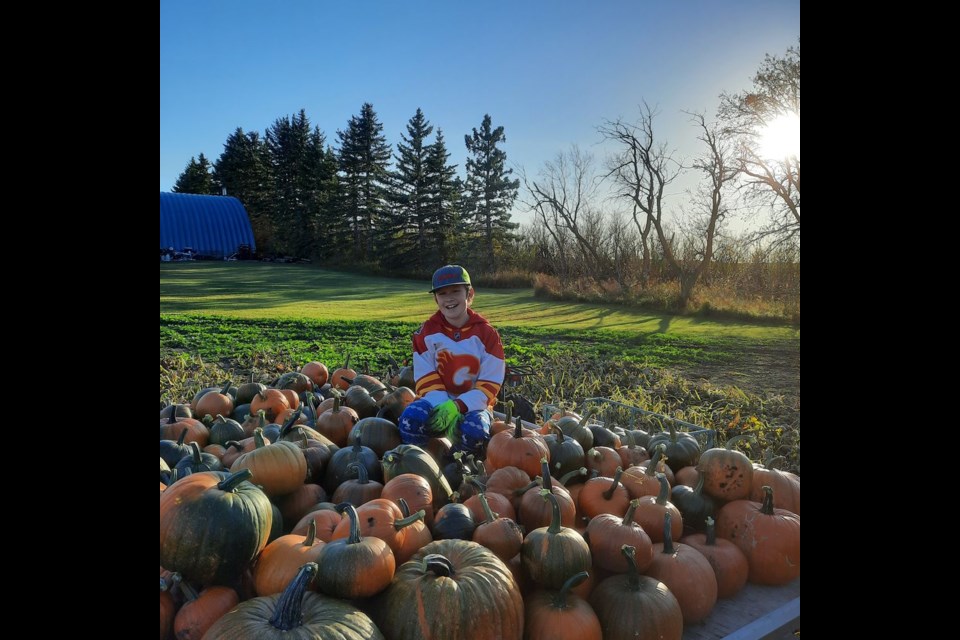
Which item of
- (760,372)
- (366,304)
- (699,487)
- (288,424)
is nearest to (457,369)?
(288,424)

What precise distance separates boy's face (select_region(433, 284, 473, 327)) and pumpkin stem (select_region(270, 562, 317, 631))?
2.14 meters

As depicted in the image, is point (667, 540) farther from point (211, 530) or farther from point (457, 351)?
point (457, 351)

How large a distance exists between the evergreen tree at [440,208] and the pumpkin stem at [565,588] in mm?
4888

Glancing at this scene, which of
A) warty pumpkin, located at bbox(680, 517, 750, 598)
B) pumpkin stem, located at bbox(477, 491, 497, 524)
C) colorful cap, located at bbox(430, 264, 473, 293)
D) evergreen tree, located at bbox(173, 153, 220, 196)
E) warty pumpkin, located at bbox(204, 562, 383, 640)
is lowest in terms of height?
warty pumpkin, located at bbox(680, 517, 750, 598)

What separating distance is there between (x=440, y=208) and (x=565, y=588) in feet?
17.1

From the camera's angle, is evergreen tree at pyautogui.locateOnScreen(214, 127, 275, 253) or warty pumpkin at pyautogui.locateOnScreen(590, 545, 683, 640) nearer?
warty pumpkin at pyautogui.locateOnScreen(590, 545, 683, 640)

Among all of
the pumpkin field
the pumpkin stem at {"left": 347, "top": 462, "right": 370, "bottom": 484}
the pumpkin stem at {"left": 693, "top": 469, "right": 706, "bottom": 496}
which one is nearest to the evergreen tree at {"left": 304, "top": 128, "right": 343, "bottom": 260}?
the pumpkin field

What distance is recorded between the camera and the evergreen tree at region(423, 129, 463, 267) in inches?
254

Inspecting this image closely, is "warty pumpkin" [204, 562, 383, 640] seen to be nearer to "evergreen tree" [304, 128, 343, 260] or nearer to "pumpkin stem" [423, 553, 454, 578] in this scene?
"pumpkin stem" [423, 553, 454, 578]

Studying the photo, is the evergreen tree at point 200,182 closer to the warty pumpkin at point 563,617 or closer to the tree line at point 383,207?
the tree line at point 383,207
